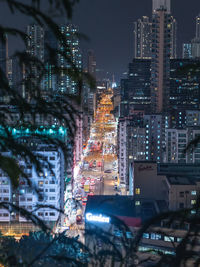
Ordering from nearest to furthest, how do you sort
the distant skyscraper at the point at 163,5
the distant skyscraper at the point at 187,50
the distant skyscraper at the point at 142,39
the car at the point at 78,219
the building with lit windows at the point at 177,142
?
the car at the point at 78,219 → the building with lit windows at the point at 177,142 → the distant skyscraper at the point at 163,5 → the distant skyscraper at the point at 142,39 → the distant skyscraper at the point at 187,50

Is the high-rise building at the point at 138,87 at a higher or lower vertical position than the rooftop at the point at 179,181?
higher

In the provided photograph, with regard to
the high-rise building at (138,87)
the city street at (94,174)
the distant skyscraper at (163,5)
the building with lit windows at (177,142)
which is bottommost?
the city street at (94,174)

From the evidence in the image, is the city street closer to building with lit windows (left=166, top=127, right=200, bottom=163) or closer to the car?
the car

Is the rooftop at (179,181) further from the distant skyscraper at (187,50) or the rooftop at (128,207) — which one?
the distant skyscraper at (187,50)

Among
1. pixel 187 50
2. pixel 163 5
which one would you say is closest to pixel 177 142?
pixel 163 5

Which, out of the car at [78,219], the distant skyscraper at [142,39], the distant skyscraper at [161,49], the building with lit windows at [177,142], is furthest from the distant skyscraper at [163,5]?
the distant skyscraper at [142,39]

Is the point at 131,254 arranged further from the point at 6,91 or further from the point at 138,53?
the point at 138,53

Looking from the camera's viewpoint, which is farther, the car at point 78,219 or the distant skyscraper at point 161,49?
the distant skyscraper at point 161,49
